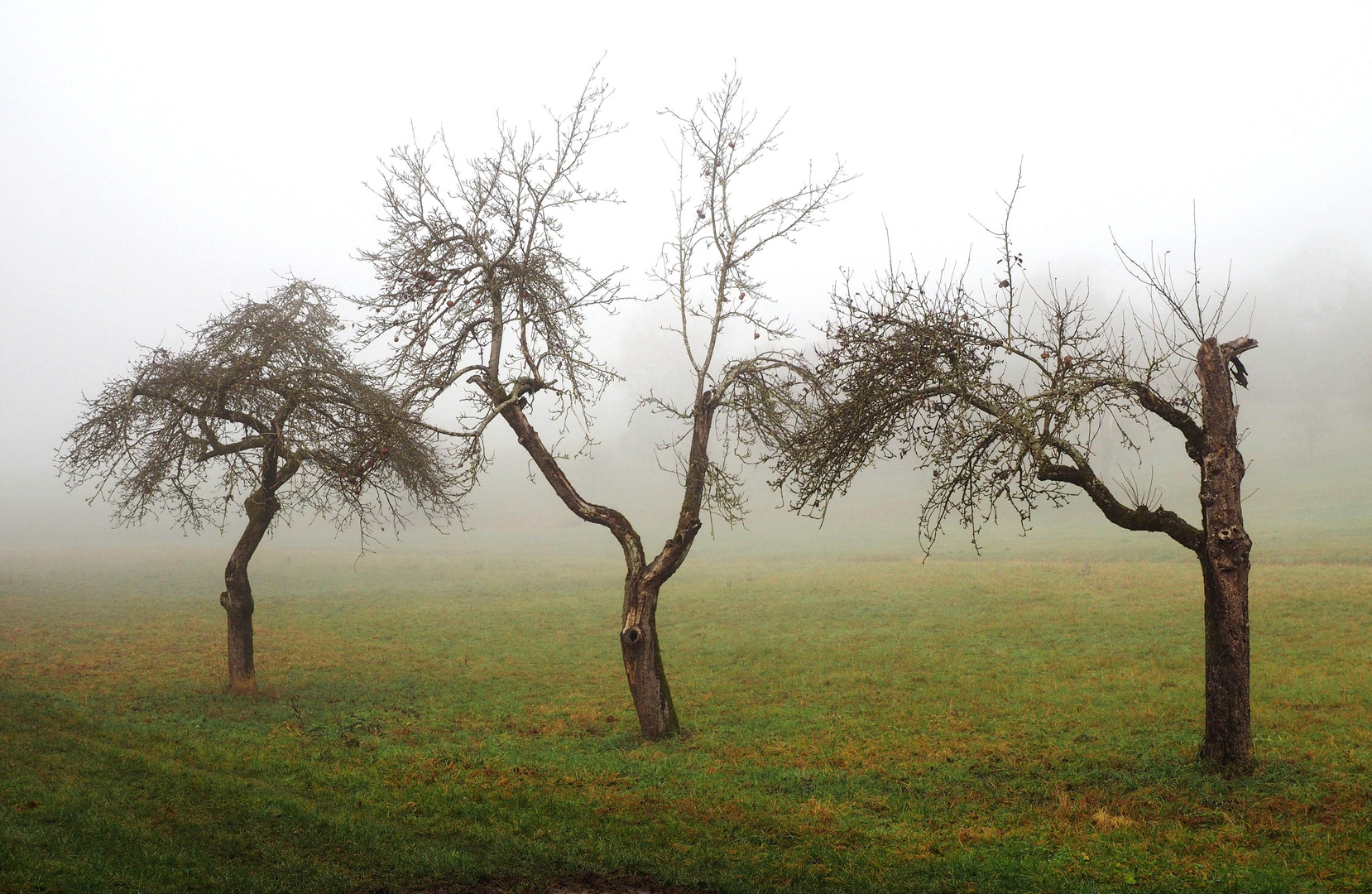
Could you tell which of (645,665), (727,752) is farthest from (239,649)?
(727,752)

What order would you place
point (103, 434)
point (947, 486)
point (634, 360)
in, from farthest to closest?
1. point (634, 360)
2. point (103, 434)
3. point (947, 486)

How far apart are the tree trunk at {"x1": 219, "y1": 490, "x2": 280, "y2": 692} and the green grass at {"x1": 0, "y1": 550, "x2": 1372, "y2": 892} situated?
0.59 m

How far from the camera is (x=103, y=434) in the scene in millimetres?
19438

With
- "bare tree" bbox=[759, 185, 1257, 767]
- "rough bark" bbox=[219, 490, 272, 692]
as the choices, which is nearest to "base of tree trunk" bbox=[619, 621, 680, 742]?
"bare tree" bbox=[759, 185, 1257, 767]

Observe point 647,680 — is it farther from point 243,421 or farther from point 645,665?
point 243,421

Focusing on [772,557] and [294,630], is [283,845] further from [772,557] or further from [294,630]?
[772,557]

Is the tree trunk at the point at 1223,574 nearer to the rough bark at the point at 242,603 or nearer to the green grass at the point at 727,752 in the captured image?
the green grass at the point at 727,752

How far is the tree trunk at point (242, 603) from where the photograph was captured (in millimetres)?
19797

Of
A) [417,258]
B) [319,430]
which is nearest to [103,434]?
[319,430]

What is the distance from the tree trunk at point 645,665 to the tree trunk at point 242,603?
32.8 ft

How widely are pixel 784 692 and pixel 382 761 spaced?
9545 mm

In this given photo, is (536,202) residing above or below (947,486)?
above

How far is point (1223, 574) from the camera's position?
37.7ft

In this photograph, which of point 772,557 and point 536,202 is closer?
point 536,202
